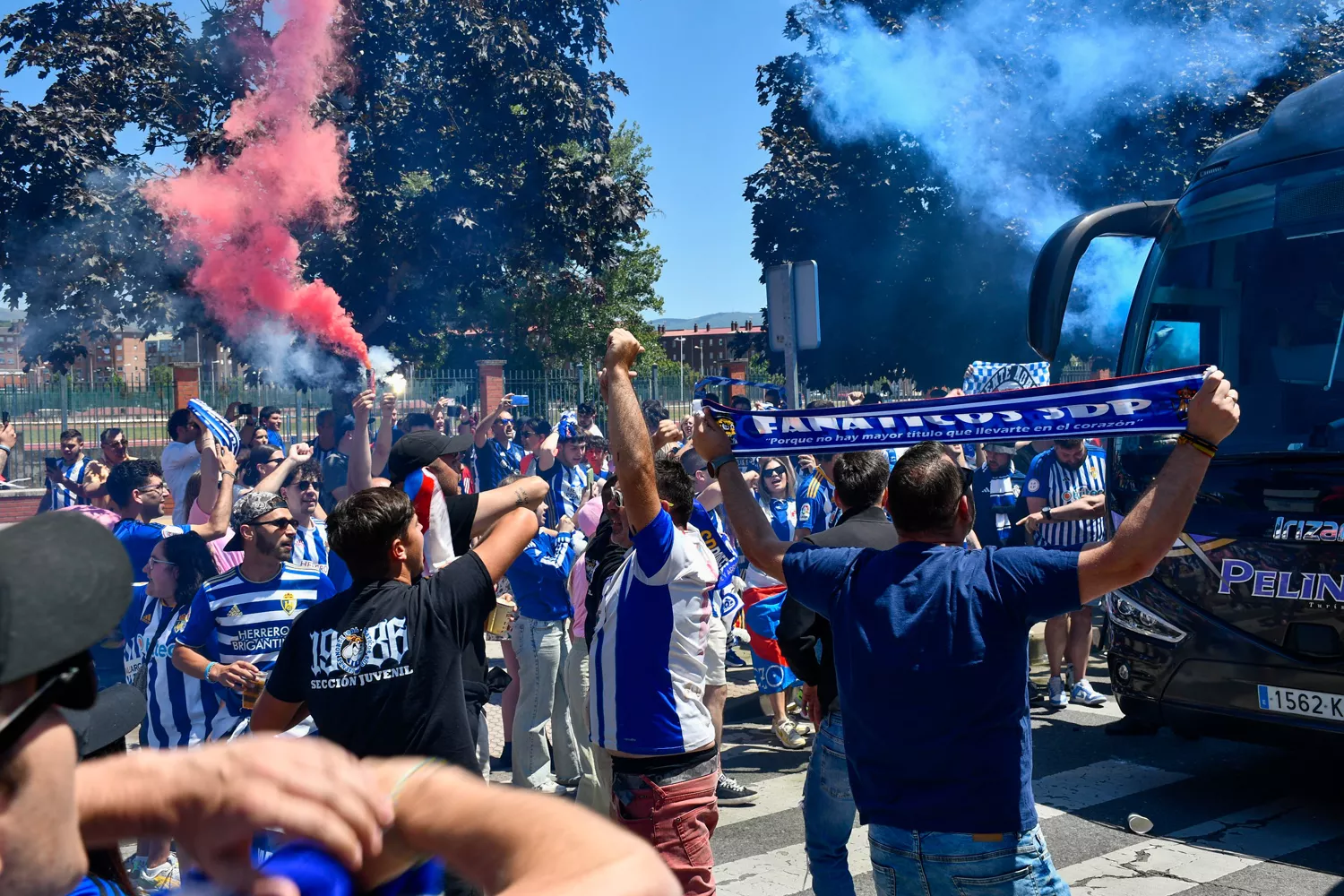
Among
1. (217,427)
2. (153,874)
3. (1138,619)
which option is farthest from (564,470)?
(153,874)

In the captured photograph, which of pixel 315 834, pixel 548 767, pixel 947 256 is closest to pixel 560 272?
→ pixel 947 256

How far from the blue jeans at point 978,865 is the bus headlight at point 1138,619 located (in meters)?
3.42

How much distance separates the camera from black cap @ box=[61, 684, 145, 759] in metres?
2.39

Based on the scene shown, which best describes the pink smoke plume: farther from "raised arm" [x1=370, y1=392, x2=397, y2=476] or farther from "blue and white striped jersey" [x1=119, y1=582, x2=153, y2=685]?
"blue and white striped jersey" [x1=119, y1=582, x2=153, y2=685]

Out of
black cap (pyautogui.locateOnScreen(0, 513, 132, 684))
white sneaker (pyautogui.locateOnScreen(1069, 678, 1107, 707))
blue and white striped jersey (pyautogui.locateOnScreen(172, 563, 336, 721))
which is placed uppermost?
black cap (pyautogui.locateOnScreen(0, 513, 132, 684))

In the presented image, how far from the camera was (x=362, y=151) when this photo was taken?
815 inches

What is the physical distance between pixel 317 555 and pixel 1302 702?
17.7 ft

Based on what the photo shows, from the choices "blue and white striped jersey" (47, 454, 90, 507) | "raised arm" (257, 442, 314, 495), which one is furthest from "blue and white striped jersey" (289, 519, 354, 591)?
"blue and white striped jersey" (47, 454, 90, 507)

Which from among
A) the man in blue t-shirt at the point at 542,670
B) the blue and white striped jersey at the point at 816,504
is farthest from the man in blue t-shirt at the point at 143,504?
the blue and white striped jersey at the point at 816,504

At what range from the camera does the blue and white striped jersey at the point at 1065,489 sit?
880cm

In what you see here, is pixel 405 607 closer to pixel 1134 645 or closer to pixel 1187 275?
pixel 1134 645

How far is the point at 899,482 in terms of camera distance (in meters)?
3.41

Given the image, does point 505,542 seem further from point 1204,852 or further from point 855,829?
point 1204,852

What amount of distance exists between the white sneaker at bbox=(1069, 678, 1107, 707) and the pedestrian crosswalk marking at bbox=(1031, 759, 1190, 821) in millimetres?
1299
